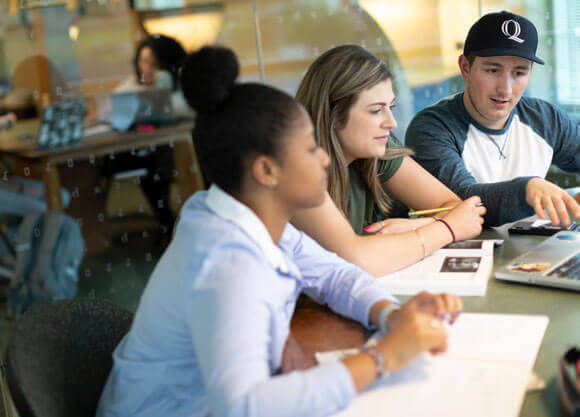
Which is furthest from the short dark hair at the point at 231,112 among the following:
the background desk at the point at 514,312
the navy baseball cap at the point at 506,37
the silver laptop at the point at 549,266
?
the navy baseball cap at the point at 506,37

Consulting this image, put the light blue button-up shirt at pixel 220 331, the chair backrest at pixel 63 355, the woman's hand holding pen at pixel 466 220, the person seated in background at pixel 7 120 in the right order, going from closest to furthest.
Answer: the light blue button-up shirt at pixel 220 331 → the chair backrest at pixel 63 355 → the woman's hand holding pen at pixel 466 220 → the person seated in background at pixel 7 120

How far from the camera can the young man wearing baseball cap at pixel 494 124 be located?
188 centimetres

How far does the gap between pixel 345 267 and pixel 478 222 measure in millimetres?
511

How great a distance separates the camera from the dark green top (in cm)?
171

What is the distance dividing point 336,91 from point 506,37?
65 centimetres

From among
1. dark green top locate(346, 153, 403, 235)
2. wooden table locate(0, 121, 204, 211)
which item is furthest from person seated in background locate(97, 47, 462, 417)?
wooden table locate(0, 121, 204, 211)

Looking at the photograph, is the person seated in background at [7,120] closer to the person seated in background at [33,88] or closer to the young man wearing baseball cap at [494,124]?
the person seated in background at [33,88]

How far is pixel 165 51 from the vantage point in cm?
303

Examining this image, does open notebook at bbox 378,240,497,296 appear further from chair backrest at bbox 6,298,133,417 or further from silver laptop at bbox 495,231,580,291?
chair backrest at bbox 6,298,133,417

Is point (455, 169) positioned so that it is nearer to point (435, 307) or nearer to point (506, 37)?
point (506, 37)

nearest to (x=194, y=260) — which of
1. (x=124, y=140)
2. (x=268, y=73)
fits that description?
(x=124, y=140)

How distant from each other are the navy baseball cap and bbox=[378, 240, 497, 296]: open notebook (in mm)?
706

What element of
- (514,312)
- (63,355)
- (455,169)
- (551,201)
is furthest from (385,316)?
(455,169)

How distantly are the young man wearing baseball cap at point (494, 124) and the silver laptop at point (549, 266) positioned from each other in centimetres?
38
